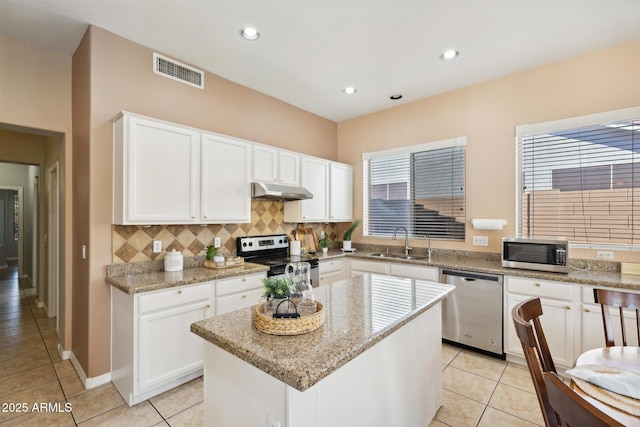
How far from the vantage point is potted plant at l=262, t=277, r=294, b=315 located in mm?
1374

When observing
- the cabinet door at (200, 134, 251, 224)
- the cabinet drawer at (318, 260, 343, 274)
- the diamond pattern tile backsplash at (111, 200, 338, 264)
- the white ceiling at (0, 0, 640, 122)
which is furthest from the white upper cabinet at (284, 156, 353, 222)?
the white ceiling at (0, 0, 640, 122)

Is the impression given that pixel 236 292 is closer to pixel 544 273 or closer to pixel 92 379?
pixel 92 379

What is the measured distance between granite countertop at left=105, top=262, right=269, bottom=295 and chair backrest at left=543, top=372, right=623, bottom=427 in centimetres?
239

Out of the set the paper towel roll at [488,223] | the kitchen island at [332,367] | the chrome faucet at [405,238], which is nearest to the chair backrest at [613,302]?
the kitchen island at [332,367]

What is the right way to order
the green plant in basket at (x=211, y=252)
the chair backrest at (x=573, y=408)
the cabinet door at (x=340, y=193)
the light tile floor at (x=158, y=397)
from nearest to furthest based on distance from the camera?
the chair backrest at (x=573, y=408)
the light tile floor at (x=158, y=397)
the green plant in basket at (x=211, y=252)
the cabinet door at (x=340, y=193)

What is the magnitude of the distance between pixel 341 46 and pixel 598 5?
2.01m

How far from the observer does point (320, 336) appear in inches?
49.7

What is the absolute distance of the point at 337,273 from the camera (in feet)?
13.4

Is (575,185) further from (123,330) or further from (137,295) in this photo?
(123,330)

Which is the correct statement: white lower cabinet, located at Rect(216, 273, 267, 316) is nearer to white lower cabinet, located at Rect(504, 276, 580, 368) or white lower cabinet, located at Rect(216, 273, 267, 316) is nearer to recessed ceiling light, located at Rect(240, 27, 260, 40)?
recessed ceiling light, located at Rect(240, 27, 260, 40)

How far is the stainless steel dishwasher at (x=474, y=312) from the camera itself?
9.66 feet

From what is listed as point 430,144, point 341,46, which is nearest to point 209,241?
point 341,46

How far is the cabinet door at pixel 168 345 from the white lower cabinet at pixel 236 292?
0.13 m

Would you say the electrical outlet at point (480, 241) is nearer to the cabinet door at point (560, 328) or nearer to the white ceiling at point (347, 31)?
the cabinet door at point (560, 328)
